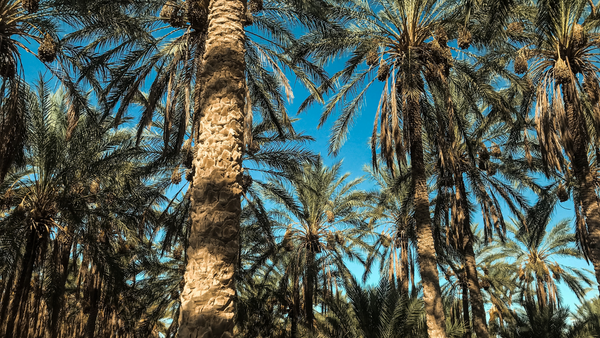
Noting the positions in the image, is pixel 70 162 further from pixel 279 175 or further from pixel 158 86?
pixel 279 175

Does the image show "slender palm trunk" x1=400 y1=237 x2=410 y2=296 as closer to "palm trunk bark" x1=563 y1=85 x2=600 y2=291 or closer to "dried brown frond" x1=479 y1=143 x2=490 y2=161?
"dried brown frond" x1=479 y1=143 x2=490 y2=161

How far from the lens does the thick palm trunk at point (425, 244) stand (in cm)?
891

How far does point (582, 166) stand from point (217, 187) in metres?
10.2

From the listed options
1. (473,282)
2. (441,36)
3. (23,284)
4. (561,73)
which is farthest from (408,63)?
(23,284)

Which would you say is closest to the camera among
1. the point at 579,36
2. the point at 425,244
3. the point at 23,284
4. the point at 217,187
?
the point at 217,187

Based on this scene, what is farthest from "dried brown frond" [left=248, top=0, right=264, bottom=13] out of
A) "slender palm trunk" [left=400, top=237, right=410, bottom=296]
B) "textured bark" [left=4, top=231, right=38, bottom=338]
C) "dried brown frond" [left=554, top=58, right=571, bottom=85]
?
"slender palm trunk" [left=400, top=237, right=410, bottom=296]

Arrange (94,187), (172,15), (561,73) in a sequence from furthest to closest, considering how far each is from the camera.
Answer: (94,187)
(561,73)
(172,15)

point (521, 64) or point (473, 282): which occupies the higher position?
point (521, 64)

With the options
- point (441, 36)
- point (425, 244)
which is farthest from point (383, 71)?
point (425, 244)

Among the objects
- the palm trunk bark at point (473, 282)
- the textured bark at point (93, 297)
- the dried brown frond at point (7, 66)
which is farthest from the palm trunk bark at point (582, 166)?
the textured bark at point (93, 297)

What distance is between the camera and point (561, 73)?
10352 mm


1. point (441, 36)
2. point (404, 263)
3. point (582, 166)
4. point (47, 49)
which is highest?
point (441, 36)

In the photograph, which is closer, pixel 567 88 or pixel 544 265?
pixel 567 88

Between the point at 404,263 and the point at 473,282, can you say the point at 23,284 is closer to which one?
the point at 473,282
